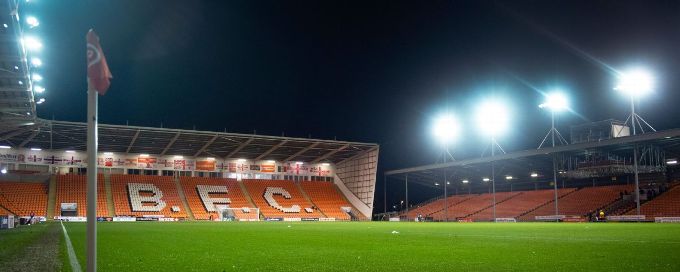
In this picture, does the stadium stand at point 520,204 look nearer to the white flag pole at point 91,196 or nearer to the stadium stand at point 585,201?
the stadium stand at point 585,201

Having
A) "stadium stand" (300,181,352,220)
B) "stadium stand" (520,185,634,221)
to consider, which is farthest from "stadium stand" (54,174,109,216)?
"stadium stand" (520,185,634,221)

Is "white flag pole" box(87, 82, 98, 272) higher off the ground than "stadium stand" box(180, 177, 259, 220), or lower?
higher

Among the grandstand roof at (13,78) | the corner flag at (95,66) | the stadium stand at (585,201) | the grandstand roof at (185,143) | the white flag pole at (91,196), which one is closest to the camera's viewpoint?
the white flag pole at (91,196)

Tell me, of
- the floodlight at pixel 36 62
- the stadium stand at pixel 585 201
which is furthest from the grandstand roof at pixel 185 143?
the floodlight at pixel 36 62

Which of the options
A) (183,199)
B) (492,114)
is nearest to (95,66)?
(492,114)

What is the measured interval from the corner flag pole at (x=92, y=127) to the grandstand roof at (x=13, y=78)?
14.9 meters

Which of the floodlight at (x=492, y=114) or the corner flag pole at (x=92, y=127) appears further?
the floodlight at (x=492, y=114)

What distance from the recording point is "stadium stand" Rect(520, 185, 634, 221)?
42.5 m

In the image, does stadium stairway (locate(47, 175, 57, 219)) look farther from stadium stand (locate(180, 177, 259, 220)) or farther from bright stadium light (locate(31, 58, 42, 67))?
bright stadium light (locate(31, 58, 42, 67))

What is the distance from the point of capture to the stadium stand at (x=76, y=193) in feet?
160

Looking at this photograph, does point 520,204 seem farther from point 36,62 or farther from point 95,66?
point 95,66

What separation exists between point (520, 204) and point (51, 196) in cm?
4636

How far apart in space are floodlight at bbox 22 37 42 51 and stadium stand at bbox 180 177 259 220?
115ft

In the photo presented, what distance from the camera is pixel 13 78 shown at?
73.3 ft
